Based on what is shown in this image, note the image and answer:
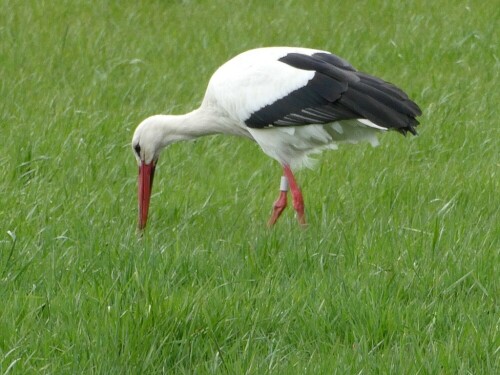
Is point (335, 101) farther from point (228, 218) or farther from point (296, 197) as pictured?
point (228, 218)

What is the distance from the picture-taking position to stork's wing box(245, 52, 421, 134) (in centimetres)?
645

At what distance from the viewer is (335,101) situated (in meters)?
6.61

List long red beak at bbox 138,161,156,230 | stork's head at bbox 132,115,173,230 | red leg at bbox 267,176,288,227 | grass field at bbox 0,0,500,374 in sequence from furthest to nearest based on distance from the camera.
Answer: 1. stork's head at bbox 132,115,173,230
2. red leg at bbox 267,176,288,227
3. long red beak at bbox 138,161,156,230
4. grass field at bbox 0,0,500,374

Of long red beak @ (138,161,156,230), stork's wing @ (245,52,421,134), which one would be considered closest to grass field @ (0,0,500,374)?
long red beak @ (138,161,156,230)

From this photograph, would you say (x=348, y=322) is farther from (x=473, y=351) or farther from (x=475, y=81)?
(x=475, y=81)

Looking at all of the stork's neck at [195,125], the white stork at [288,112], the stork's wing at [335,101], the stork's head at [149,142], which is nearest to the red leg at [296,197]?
→ the white stork at [288,112]

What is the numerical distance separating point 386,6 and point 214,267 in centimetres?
702

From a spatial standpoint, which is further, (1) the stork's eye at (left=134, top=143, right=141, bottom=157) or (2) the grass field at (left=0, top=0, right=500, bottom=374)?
(1) the stork's eye at (left=134, top=143, right=141, bottom=157)

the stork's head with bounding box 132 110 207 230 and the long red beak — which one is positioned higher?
the stork's head with bounding box 132 110 207 230

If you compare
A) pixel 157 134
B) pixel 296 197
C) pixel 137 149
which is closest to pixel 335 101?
pixel 296 197

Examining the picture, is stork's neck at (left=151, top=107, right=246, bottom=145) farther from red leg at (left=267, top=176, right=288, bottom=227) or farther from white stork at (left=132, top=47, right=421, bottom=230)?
red leg at (left=267, top=176, right=288, bottom=227)

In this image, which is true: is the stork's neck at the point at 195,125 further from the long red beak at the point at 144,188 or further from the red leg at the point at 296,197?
the red leg at the point at 296,197

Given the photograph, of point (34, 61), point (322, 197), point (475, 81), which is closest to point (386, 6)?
point (475, 81)

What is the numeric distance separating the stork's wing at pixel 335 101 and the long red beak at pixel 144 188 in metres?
0.62
